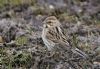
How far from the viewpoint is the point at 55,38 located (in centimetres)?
899

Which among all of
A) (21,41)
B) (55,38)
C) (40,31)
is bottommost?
(40,31)

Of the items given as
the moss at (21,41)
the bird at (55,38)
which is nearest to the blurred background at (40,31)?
the moss at (21,41)

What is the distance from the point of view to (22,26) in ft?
36.4

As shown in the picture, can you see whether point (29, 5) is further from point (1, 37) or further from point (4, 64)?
point (4, 64)

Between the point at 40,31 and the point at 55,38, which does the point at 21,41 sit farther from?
the point at 55,38

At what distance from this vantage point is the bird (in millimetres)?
8737

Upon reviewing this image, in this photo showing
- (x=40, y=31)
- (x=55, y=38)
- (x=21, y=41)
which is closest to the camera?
(x=55, y=38)

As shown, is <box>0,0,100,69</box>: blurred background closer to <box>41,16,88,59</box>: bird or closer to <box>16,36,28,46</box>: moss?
<box>16,36,28,46</box>: moss

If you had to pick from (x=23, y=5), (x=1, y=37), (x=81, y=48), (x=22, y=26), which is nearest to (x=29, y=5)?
(x=23, y=5)

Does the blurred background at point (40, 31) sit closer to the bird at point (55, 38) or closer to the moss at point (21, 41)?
the moss at point (21, 41)

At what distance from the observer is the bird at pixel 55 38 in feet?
28.7

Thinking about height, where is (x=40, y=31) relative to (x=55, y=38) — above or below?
below

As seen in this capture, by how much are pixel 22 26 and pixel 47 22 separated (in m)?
1.86

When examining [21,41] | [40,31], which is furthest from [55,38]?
[40,31]
